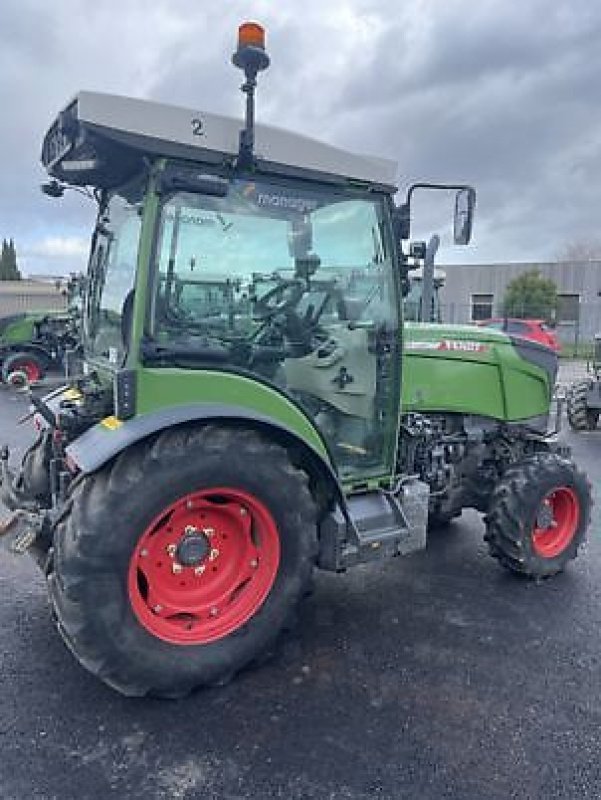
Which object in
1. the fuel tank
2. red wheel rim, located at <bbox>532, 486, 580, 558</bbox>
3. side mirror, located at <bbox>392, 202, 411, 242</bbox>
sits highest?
side mirror, located at <bbox>392, 202, 411, 242</bbox>

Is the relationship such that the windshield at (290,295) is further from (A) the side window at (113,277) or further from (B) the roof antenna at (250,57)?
(B) the roof antenna at (250,57)

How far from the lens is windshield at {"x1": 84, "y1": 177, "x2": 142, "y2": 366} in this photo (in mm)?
2994

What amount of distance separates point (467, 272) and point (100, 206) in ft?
115

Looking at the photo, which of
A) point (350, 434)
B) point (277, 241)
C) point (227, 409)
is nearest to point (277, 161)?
point (277, 241)

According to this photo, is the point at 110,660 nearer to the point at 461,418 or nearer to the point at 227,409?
the point at 227,409

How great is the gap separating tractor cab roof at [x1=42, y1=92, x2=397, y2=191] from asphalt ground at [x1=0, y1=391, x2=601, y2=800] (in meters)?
2.27

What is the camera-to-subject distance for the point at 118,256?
3.32 m

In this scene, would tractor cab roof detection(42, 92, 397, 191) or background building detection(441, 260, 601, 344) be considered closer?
tractor cab roof detection(42, 92, 397, 191)

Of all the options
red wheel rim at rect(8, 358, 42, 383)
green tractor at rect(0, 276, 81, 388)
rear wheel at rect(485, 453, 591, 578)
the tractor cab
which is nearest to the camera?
the tractor cab

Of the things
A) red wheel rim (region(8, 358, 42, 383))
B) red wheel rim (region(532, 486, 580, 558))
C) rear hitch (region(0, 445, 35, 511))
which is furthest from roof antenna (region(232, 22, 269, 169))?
red wheel rim (region(8, 358, 42, 383))

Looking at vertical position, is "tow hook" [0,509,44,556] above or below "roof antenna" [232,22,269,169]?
below

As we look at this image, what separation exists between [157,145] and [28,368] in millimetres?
11403

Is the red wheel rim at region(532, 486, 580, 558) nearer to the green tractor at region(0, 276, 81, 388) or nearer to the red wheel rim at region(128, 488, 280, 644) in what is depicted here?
the red wheel rim at region(128, 488, 280, 644)

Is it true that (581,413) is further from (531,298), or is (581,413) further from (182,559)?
(531,298)
